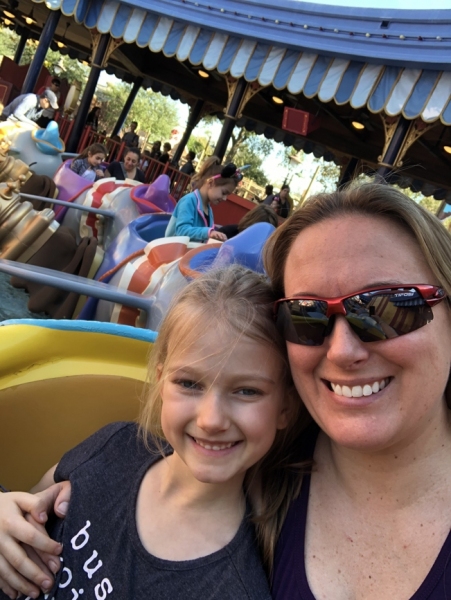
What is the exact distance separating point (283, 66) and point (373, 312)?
262 inches

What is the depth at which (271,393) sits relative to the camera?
1021 millimetres

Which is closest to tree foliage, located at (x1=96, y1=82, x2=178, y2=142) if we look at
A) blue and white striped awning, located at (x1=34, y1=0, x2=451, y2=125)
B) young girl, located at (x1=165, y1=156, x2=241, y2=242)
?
blue and white striped awning, located at (x1=34, y1=0, x2=451, y2=125)

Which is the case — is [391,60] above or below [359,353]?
above

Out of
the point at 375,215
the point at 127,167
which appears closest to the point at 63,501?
the point at 375,215

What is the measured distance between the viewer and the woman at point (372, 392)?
2.83 feet

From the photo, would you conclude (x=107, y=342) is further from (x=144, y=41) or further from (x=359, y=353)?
(x=144, y=41)

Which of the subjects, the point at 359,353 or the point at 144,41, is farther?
the point at 144,41

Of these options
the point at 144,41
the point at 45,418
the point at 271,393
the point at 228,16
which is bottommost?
the point at 45,418

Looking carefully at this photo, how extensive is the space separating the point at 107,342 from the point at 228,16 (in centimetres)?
668

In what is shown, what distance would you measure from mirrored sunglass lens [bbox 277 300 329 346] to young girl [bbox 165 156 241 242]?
226 cm

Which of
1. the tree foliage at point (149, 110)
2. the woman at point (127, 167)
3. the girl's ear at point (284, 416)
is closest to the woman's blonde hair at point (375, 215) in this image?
the girl's ear at point (284, 416)

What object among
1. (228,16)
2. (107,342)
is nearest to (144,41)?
(228,16)

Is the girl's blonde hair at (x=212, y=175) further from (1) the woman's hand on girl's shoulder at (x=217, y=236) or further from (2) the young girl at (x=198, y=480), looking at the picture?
(2) the young girl at (x=198, y=480)

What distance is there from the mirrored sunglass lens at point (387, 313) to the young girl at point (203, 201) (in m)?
2.35
